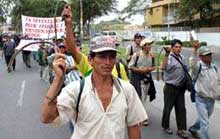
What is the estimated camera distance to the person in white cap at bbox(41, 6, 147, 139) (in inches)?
131

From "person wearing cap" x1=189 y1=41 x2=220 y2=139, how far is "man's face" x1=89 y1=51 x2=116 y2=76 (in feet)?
13.0

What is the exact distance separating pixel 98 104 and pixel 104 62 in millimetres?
276

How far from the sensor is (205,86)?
7.34m

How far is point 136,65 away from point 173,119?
1.35 metres

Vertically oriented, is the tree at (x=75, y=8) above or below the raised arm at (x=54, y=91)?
above

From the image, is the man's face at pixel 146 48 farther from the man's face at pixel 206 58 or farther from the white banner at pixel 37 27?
the man's face at pixel 206 58

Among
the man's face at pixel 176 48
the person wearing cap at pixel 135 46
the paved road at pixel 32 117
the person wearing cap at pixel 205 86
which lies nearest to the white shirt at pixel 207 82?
the person wearing cap at pixel 205 86

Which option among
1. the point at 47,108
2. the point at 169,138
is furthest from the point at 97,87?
the point at 169,138

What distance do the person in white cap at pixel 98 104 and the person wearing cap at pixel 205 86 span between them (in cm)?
392

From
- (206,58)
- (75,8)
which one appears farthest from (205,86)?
(75,8)

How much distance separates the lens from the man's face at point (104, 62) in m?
3.45

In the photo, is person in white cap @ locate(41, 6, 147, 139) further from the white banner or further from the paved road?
the white banner

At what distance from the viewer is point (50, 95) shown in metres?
3.27

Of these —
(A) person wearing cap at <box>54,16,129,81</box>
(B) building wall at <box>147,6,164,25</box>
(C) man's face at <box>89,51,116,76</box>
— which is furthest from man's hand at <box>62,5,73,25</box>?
(B) building wall at <box>147,6,164,25</box>
